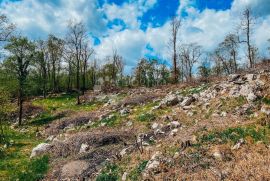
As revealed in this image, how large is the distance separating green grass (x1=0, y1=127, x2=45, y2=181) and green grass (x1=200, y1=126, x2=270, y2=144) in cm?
706

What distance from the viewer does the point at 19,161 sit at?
55.6ft

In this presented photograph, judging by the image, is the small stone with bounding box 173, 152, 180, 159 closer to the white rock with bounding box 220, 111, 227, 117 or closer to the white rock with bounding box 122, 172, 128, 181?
the white rock with bounding box 122, 172, 128, 181

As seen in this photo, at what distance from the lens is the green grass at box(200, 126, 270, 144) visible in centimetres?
1091

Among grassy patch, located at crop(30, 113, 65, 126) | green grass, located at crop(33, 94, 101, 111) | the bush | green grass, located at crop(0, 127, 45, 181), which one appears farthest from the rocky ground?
green grass, located at crop(33, 94, 101, 111)

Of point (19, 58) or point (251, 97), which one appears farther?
point (19, 58)

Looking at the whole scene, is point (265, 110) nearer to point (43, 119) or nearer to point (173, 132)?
point (173, 132)

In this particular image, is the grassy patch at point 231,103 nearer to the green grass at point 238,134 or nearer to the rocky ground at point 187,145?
the rocky ground at point 187,145

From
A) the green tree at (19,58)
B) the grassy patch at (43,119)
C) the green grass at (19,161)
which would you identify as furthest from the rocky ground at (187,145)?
the green tree at (19,58)

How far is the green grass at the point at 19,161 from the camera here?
14140 millimetres

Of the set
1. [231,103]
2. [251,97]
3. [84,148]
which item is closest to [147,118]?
[84,148]

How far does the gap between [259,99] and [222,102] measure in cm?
208

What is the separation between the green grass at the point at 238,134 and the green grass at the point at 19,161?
706cm

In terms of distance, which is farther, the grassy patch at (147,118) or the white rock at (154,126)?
the grassy patch at (147,118)

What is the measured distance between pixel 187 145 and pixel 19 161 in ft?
31.6
